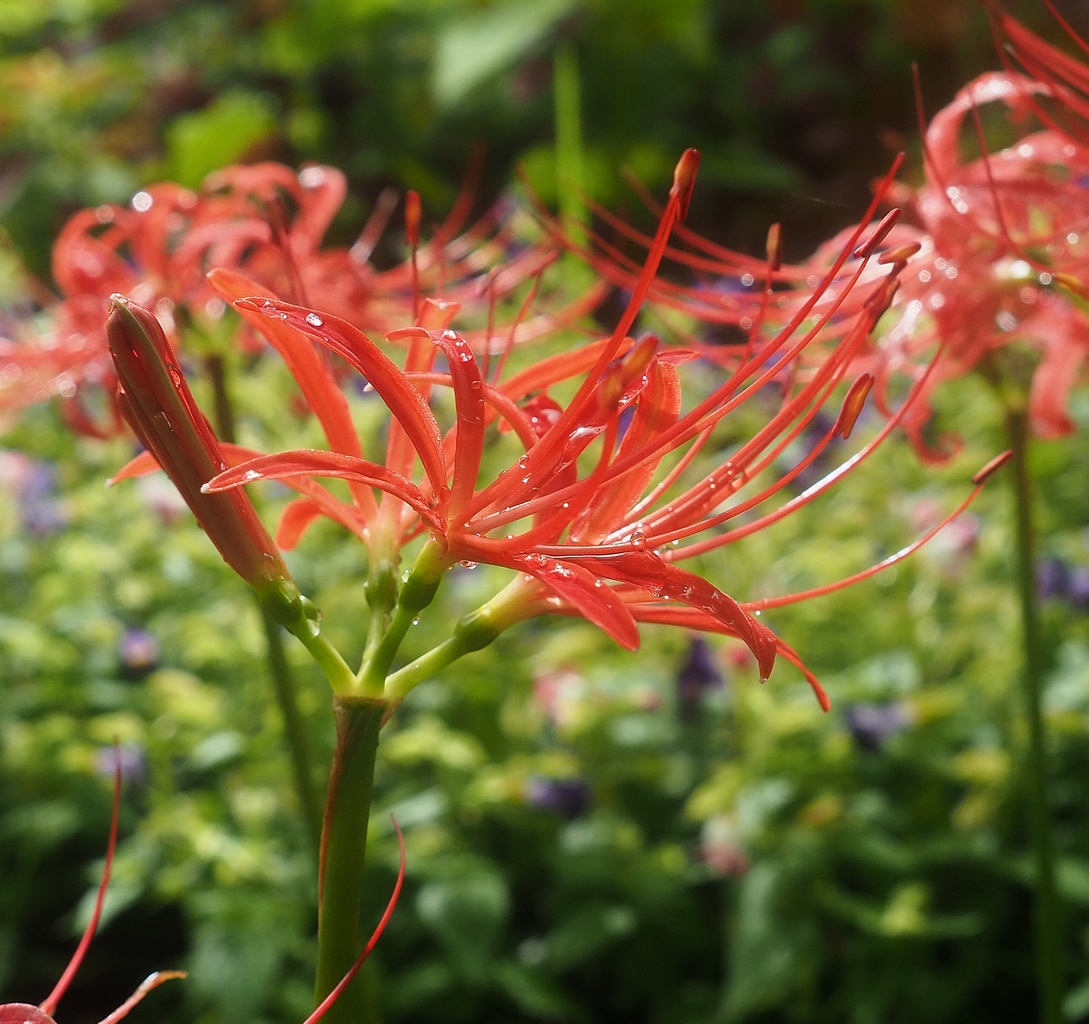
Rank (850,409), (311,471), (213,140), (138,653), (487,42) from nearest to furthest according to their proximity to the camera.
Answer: (311,471), (850,409), (138,653), (487,42), (213,140)

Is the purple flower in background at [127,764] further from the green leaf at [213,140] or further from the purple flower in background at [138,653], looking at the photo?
the green leaf at [213,140]

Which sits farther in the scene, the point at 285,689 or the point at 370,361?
the point at 285,689

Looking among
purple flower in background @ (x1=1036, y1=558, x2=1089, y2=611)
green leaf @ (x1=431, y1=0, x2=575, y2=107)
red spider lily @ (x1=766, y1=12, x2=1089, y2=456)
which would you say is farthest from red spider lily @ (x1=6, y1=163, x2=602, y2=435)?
green leaf @ (x1=431, y1=0, x2=575, y2=107)

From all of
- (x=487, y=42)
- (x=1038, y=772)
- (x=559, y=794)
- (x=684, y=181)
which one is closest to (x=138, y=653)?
(x=559, y=794)

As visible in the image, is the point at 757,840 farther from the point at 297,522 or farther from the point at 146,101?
the point at 146,101

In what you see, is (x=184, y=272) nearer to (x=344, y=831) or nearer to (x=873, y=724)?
(x=344, y=831)

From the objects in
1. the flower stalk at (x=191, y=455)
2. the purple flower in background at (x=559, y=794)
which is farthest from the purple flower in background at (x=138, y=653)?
the flower stalk at (x=191, y=455)
